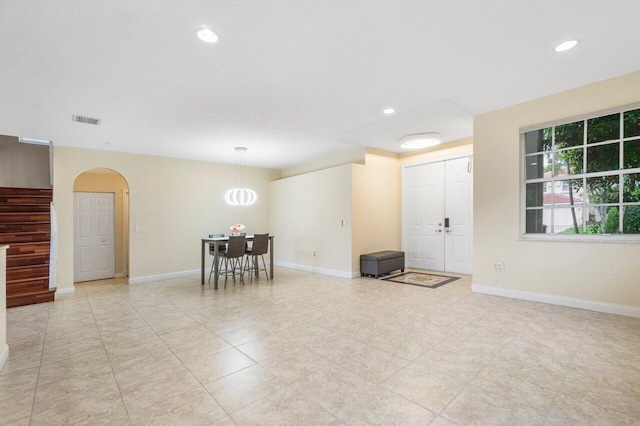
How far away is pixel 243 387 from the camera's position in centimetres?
213

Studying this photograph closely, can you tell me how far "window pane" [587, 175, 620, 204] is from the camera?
3.49 meters

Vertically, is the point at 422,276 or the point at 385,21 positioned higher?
the point at 385,21

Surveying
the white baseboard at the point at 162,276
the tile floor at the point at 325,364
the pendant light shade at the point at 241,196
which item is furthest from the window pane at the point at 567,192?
the white baseboard at the point at 162,276

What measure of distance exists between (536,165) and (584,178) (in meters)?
0.55

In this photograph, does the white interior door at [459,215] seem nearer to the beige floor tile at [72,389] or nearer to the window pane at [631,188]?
the window pane at [631,188]

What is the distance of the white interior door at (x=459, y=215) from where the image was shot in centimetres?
593

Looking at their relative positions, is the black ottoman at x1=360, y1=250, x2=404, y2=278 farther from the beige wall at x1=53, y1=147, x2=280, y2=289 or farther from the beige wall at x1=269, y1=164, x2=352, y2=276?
the beige wall at x1=53, y1=147, x2=280, y2=289

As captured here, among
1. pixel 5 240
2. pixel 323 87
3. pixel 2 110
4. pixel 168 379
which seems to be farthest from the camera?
pixel 5 240

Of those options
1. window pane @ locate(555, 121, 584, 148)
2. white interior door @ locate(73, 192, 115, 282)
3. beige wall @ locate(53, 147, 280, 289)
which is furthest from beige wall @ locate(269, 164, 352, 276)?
white interior door @ locate(73, 192, 115, 282)

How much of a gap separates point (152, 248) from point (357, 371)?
18.1ft

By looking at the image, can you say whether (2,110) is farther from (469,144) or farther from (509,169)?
(469,144)

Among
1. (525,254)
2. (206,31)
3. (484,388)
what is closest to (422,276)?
(525,254)

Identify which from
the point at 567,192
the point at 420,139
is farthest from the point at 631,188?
the point at 420,139

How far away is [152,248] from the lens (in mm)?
6254
